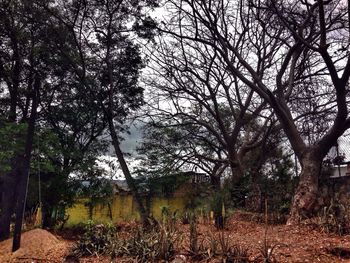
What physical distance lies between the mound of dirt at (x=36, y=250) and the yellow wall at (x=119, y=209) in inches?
128

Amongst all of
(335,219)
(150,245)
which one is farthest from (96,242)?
(335,219)

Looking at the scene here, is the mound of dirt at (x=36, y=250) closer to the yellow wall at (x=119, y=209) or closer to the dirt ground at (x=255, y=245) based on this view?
the dirt ground at (x=255, y=245)

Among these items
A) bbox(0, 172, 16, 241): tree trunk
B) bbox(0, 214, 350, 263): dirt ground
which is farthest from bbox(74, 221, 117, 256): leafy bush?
bbox(0, 172, 16, 241): tree trunk

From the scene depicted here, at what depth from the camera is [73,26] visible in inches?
390

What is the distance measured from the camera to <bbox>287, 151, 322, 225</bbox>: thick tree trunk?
7.26m

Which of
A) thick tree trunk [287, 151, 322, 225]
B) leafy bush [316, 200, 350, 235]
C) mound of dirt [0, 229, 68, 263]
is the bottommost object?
mound of dirt [0, 229, 68, 263]

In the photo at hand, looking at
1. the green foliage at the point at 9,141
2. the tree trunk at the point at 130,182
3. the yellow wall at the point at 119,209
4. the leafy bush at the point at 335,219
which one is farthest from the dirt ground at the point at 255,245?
the yellow wall at the point at 119,209

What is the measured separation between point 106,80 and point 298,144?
20.6ft

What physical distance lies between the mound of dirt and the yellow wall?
128 inches

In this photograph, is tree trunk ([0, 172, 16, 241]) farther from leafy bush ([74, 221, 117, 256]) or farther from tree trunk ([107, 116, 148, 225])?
leafy bush ([74, 221, 117, 256])

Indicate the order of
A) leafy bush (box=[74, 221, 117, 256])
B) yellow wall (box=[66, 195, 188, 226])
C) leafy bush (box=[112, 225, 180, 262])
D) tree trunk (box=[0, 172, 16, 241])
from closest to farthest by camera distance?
leafy bush (box=[112, 225, 180, 262]) < leafy bush (box=[74, 221, 117, 256]) < tree trunk (box=[0, 172, 16, 241]) < yellow wall (box=[66, 195, 188, 226])

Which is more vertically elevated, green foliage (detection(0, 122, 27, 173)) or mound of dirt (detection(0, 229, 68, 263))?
green foliage (detection(0, 122, 27, 173))

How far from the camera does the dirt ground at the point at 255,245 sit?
4.80m

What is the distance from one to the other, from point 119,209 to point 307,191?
7439mm
